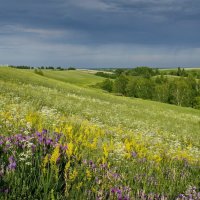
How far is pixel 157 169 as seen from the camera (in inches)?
195

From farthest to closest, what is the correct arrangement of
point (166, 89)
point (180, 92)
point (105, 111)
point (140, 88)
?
point (140, 88)
point (166, 89)
point (180, 92)
point (105, 111)

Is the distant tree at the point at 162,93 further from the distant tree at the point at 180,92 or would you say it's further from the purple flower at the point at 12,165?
the purple flower at the point at 12,165

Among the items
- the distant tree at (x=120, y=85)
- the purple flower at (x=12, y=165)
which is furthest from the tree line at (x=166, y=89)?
the purple flower at (x=12, y=165)

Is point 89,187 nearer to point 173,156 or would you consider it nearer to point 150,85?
point 173,156

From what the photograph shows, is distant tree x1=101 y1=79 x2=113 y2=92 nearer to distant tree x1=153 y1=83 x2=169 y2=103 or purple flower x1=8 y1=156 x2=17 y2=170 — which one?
distant tree x1=153 y1=83 x2=169 y2=103

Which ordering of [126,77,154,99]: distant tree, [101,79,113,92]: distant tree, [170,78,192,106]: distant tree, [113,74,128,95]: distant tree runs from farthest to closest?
1. [101,79,113,92]: distant tree
2. [113,74,128,95]: distant tree
3. [126,77,154,99]: distant tree
4. [170,78,192,106]: distant tree

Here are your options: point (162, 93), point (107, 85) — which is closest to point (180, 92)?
point (162, 93)

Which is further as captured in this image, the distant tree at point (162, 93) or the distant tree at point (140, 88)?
the distant tree at point (140, 88)

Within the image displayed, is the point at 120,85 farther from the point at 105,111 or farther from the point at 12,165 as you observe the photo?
the point at 12,165

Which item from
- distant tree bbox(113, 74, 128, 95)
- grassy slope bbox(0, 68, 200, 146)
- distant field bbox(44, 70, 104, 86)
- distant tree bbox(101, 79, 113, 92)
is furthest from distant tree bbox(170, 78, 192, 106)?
grassy slope bbox(0, 68, 200, 146)

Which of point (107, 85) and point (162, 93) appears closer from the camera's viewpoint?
point (162, 93)

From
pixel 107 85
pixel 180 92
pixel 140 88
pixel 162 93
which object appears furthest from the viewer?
pixel 107 85

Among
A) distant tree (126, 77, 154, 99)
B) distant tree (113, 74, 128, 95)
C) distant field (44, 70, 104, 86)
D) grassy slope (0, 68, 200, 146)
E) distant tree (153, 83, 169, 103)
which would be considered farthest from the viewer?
distant tree (113, 74, 128, 95)

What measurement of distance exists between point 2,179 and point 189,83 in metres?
158
